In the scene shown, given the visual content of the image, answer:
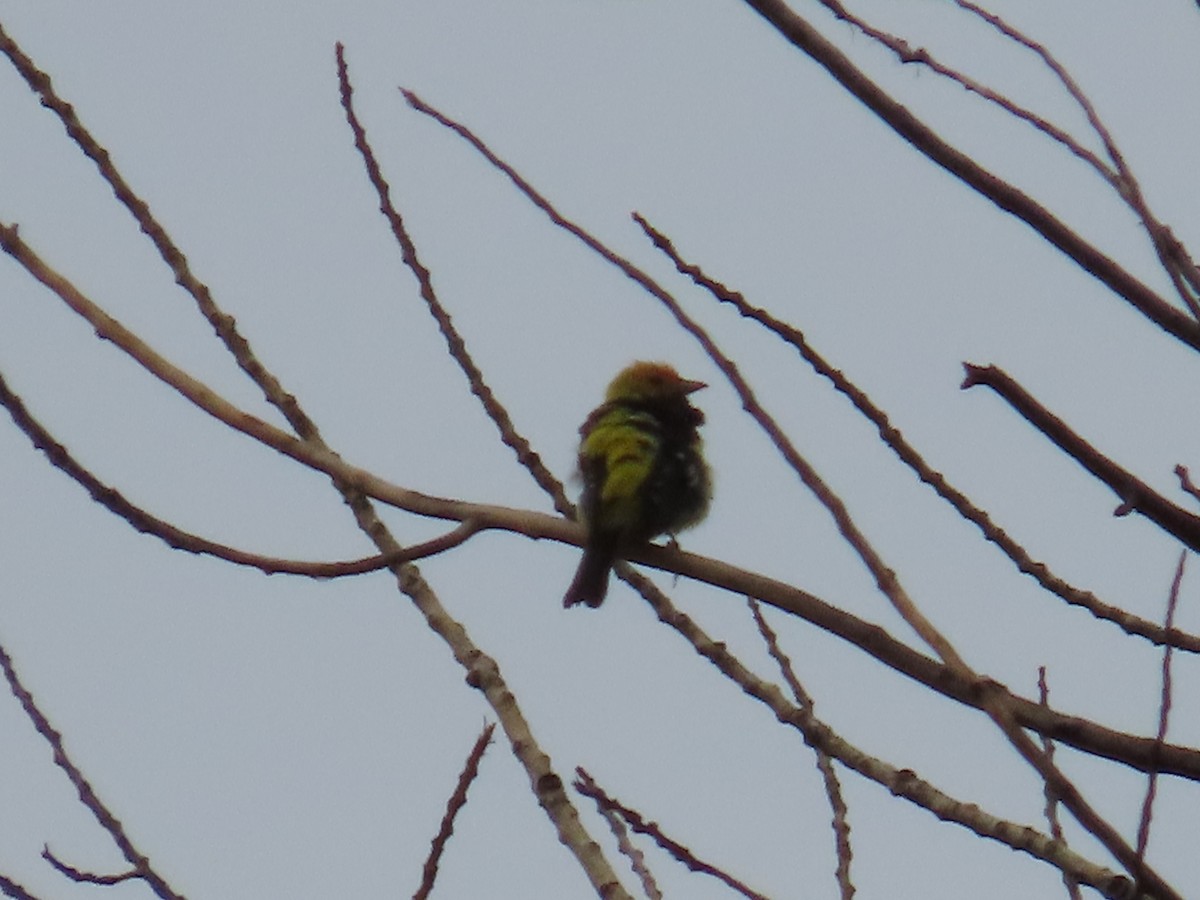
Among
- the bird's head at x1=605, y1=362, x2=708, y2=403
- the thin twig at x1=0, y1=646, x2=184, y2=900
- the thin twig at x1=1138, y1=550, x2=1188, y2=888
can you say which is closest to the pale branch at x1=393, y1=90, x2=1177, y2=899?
the thin twig at x1=1138, y1=550, x2=1188, y2=888

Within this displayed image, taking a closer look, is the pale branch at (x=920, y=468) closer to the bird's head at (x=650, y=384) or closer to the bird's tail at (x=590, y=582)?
the bird's tail at (x=590, y=582)

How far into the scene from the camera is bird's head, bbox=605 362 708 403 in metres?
5.29

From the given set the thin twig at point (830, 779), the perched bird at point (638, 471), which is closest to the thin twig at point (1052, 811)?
the thin twig at point (830, 779)

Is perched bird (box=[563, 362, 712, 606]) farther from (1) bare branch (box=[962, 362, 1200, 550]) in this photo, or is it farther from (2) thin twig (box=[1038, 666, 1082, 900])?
(1) bare branch (box=[962, 362, 1200, 550])

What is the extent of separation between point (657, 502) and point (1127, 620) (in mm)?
2387

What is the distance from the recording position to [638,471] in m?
4.66

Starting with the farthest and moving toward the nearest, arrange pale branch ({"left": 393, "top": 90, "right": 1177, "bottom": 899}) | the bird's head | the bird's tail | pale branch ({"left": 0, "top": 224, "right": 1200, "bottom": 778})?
the bird's head → the bird's tail → pale branch ({"left": 0, "top": 224, "right": 1200, "bottom": 778}) → pale branch ({"left": 393, "top": 90, "right": 1177, "bottom": 899})

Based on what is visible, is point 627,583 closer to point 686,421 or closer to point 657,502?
point 657,502

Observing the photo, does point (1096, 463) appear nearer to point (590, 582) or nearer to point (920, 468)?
point (920, 468)

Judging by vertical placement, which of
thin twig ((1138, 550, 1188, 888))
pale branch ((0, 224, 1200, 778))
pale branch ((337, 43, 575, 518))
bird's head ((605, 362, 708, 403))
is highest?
bird's head ((605, 362, 708, 403))

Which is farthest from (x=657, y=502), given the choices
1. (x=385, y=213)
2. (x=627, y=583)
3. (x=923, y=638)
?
(x=923, y=638)

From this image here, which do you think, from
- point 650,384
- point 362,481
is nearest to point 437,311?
point 362,481

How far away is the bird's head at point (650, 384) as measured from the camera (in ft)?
17.3

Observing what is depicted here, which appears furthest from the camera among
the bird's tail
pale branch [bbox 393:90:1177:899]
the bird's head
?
the bird's head
